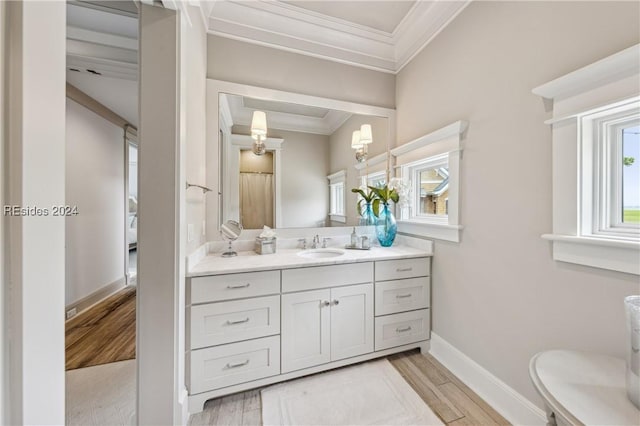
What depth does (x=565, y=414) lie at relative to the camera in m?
0.72

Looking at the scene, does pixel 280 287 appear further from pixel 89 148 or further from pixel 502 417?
pixel 89 148

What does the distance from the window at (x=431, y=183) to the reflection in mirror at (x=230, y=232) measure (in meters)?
1.38

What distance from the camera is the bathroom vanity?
58.0 inches

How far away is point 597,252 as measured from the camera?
1066 mm

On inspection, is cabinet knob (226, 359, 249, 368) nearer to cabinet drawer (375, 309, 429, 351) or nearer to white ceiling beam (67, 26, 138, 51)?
cabinet drawer (375, 309, 429, 351)

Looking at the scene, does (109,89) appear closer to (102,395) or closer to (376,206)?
(102,395)

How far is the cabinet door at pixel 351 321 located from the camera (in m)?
1.75

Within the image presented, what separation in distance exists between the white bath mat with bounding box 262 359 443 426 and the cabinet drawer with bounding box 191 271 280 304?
2.13ft

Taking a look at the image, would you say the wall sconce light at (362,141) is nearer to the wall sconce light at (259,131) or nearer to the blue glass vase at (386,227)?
the blue glass vase at (386,227)

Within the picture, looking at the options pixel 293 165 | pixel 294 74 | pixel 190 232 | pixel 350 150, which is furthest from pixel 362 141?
pixel 190 232

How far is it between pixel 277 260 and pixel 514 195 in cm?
145

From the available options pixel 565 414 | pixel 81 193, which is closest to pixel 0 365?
pixel 565 414

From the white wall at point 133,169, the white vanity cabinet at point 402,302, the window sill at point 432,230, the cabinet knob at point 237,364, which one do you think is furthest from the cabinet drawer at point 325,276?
the white wall at point 133,169

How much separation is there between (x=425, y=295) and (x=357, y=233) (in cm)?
78
